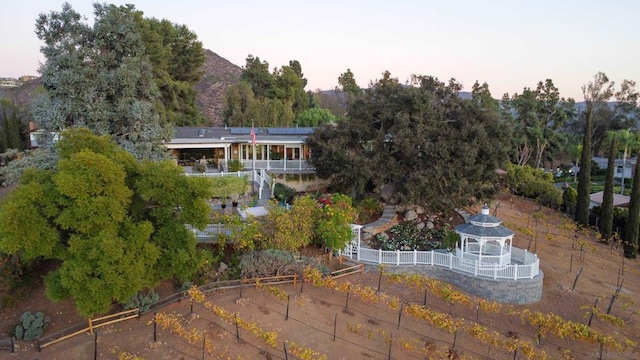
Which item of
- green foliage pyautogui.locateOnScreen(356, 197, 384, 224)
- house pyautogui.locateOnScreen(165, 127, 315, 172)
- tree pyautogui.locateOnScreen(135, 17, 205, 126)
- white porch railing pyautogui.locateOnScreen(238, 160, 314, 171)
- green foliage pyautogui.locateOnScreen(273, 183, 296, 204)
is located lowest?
green foliage pyautogui.locateOnScreen(356, 197, 384, 224)

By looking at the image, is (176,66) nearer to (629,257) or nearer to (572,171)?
(629,257)

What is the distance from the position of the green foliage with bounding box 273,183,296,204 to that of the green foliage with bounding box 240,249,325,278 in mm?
6516

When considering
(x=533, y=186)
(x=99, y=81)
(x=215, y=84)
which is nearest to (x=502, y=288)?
(x=99, y=81)

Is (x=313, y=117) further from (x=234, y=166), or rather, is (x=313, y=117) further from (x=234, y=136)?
(x=234, y=166)

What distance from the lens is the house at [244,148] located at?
83.0 ft

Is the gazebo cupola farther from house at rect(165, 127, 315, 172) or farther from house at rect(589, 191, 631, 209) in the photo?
house at rect(589, 191, 631, 209)

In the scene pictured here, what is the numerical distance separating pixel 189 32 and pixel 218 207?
23.8m

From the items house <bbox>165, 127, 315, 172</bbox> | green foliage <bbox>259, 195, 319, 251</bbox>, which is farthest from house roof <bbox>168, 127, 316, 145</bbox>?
green foliage <bbox>259, 195, 319, 251</bbox>

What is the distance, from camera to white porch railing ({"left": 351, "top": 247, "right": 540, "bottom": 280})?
15.8 meters

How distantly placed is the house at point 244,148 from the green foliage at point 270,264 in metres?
9.82

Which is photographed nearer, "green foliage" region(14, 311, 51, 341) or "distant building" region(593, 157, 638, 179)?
"green foliage" region(14, 311, 51, 341)

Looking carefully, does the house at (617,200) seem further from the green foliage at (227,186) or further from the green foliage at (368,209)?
the green foliage at (227,186)

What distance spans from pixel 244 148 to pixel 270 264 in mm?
13665

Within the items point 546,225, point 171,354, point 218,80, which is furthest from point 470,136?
point 218,80
